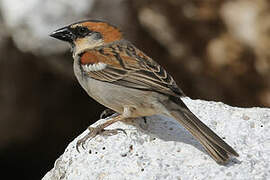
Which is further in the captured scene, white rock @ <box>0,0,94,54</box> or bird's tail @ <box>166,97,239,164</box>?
white rock @ <box>0,0,94,54</box>

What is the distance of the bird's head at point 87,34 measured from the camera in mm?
5336

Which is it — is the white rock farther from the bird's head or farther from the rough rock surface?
the rough rock surface

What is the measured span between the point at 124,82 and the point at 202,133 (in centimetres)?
88

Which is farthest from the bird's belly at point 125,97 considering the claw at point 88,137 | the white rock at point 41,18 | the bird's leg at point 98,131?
the white rock at point 41,18

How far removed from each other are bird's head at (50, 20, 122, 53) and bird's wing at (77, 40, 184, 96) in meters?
0.14

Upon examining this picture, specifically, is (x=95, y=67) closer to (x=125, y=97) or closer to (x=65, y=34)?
(x=125, y=97)

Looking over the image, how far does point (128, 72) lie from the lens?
4.81 metres

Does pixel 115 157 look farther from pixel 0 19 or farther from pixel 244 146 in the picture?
pixel 0 19

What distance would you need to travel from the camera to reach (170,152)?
13.8 feet

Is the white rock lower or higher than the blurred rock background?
higher

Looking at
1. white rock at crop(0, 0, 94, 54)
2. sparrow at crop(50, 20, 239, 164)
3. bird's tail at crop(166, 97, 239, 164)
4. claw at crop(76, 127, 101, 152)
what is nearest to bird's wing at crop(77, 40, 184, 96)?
sparrow at crop(50, 20, 239, 164)

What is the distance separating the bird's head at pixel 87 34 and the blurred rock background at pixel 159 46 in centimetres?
239

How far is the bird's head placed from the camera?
17.5 feet

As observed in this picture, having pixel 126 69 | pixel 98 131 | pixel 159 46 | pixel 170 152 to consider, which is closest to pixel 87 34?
pixel 126 69
